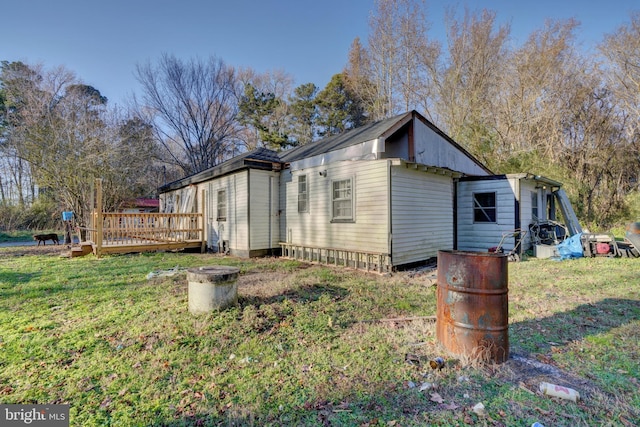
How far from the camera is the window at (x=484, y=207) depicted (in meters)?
9.58

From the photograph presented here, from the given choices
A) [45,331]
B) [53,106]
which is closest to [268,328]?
[45,331]

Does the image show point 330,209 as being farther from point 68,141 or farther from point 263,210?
point 68,141

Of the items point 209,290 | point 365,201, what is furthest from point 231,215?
point 209,290

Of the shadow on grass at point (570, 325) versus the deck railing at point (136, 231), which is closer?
the shadow on grass at point (570, 325)

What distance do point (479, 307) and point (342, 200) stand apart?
18.2 feet

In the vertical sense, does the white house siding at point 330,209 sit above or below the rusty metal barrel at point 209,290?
above

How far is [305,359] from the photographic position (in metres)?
2.89

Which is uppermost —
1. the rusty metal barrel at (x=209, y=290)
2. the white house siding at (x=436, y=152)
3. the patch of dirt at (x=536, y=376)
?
the white house siding at (x=436, y=152)

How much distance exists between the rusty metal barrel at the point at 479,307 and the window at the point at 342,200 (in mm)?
5031

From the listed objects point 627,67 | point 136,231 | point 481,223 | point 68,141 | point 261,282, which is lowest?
point 261,282

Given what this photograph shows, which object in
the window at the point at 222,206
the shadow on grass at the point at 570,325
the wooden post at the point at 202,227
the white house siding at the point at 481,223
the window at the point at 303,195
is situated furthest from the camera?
the wooden post at the point at 202,227

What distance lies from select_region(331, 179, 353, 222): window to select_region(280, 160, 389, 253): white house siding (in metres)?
0.12

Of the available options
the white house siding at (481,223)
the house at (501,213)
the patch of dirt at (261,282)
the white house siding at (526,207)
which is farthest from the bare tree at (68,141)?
the white house siding at (526,207)

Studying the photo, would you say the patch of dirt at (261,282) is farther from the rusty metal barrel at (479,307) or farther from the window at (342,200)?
the rusty metal barrel at (479,307)
